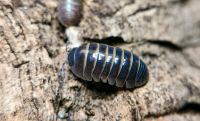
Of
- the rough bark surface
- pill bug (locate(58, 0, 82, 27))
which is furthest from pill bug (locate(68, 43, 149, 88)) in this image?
pill bug (locate(58, 0, 82, 27))

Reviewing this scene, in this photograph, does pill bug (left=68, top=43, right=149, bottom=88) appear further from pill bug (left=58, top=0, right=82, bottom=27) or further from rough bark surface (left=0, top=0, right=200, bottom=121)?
pill bug (left=58, top=0, right=82, bottom=27)

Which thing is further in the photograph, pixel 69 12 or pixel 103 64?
pixel 69 12

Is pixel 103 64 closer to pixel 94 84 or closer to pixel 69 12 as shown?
pixel 94 84

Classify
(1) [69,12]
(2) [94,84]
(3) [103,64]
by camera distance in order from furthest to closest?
(1) [69,12], (2) [94,84], (3) [103,64]

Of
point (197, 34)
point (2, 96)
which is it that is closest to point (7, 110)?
point (2, 96)

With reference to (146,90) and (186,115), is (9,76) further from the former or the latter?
(186,115)

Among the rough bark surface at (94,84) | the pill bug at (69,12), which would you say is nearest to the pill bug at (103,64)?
the rough bark surface at (94,84)

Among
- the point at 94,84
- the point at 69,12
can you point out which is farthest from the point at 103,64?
the point at 69,12
